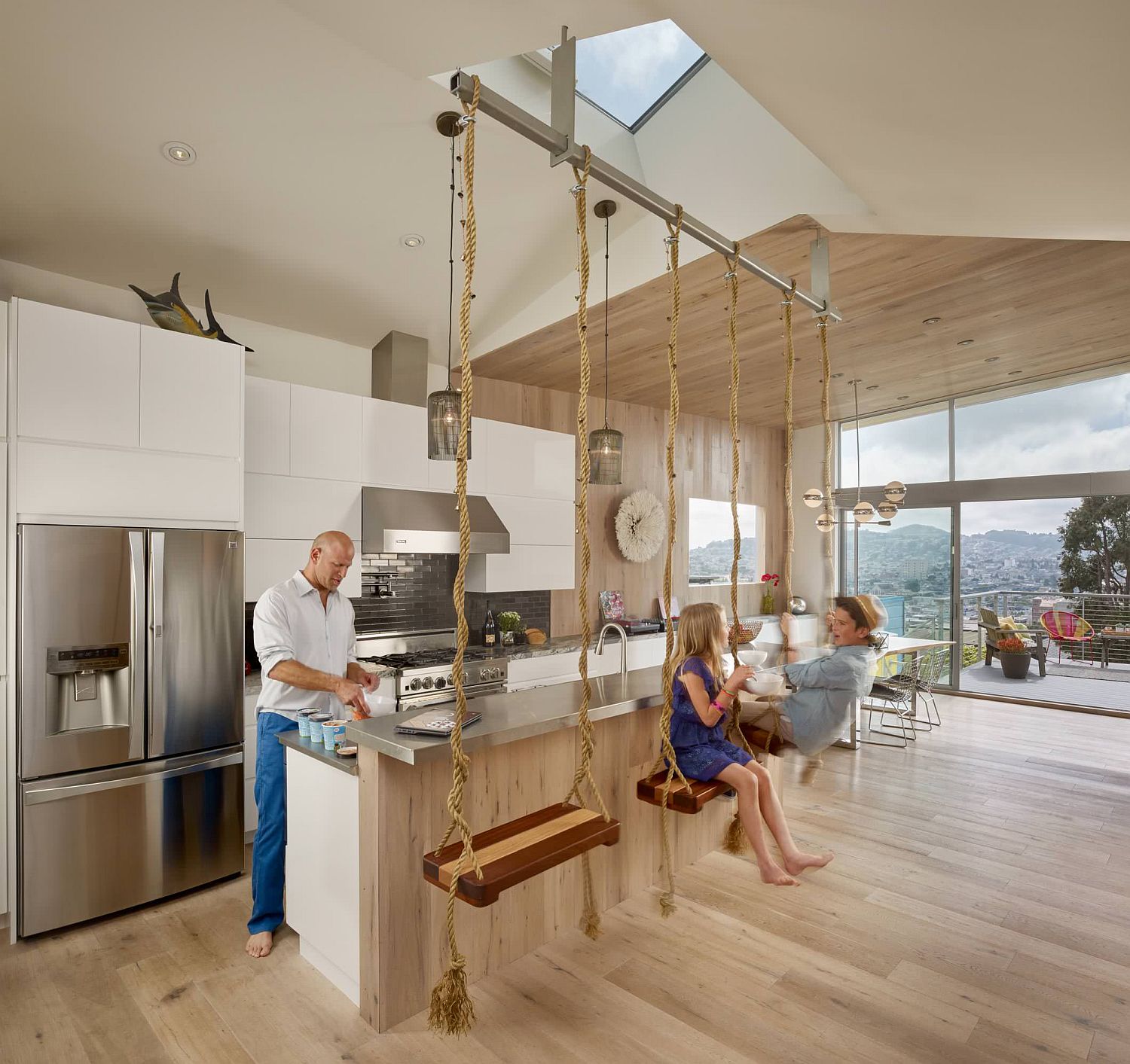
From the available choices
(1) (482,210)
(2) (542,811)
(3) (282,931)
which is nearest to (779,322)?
(1) (482,210)

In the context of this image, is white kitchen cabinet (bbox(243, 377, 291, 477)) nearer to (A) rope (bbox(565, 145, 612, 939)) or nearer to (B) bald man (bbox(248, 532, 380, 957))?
(B) bald man (bbox(248, 532, 380, 957))

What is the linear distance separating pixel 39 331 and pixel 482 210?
2.17m

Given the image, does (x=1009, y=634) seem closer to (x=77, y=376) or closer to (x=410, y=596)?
(x=410, y=596)

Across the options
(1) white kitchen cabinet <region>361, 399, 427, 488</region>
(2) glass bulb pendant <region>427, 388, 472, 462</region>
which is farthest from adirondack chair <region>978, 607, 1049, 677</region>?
(2) glass bulb pendant <region>427, 388, 472, 462</region>

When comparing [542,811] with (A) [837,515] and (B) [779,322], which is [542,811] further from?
(A) [837,515]

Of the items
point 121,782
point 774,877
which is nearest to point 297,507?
point 121,782

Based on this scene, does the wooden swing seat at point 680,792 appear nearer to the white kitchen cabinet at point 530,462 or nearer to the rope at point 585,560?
the rope at point 585,560

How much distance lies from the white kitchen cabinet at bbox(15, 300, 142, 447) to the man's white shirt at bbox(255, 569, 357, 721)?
102 cm

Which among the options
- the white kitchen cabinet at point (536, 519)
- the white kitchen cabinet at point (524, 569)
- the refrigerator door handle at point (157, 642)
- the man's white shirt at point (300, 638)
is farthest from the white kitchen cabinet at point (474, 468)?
the refrigerator door handle at point (157, 642)

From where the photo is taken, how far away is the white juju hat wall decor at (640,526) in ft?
21.6

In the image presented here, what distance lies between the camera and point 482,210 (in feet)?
12.6

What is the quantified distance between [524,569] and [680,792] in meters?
2.89

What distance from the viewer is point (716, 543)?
793 centimetres

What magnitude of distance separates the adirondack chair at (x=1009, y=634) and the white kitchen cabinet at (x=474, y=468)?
615 centimetres
